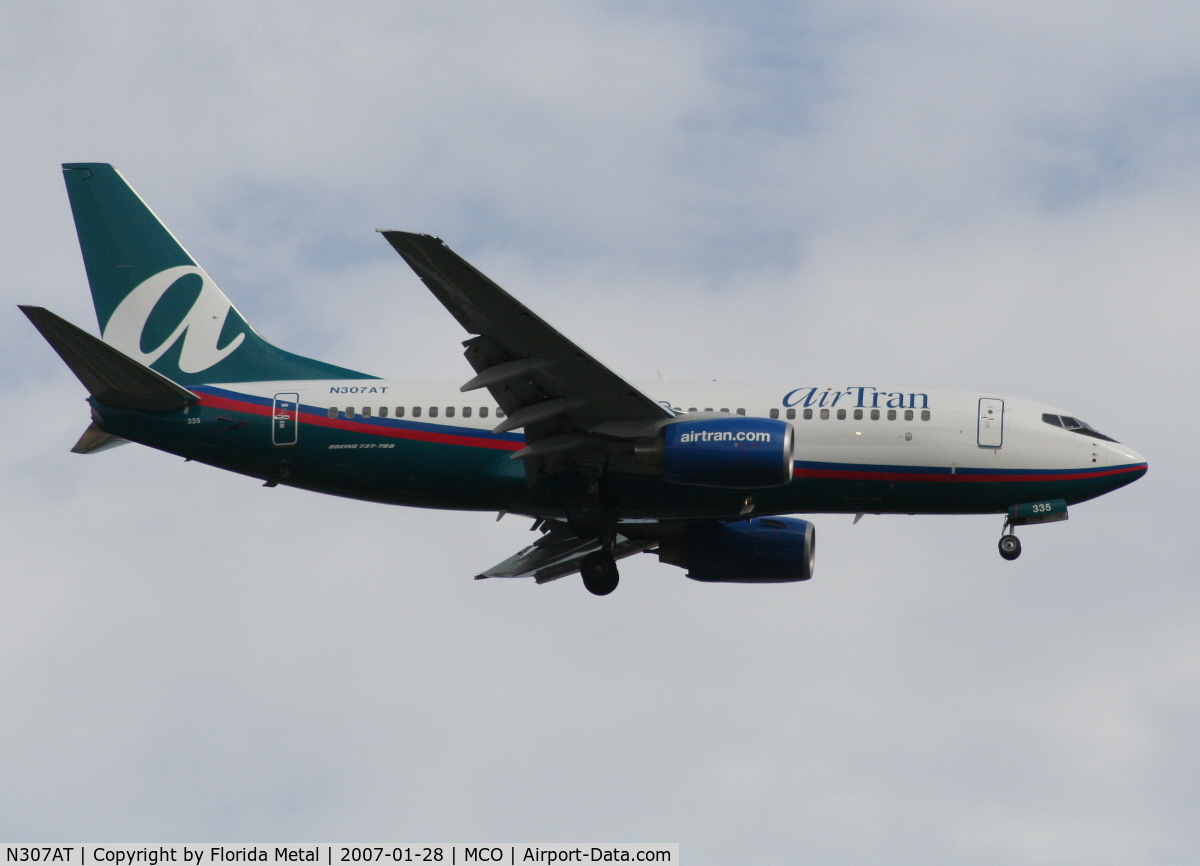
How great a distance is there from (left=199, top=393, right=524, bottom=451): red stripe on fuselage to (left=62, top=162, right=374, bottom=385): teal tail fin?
4.86 ft

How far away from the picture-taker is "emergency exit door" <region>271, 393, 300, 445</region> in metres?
35.7

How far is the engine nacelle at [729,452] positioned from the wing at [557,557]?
24.0 feet

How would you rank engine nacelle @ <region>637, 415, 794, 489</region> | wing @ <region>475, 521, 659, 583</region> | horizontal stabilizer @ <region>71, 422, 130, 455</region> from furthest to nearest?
wing @ <region>475, 521, 659, 583</region>, horizontal stabilizer @ <region>71, 422, 130, 455</region>, engine nacelle @ <region>637, 415, 794, 489</region>

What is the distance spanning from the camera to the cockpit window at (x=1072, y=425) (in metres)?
35.2

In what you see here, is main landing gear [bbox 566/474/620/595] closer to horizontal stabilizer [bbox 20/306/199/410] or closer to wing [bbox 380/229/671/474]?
wing [bbox 380/229/671/474]

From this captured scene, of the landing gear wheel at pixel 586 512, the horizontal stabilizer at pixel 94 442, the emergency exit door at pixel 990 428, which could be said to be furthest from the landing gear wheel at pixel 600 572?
the horizontal stabilizer at pixel 94 442

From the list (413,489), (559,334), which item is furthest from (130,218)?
(559,334)

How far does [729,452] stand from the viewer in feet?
107

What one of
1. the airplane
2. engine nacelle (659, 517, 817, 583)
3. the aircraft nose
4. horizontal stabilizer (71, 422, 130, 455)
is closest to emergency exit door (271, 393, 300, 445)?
the airplane

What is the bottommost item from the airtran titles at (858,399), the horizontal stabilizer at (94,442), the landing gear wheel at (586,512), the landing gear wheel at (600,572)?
the landing gear wheel at (600,572)

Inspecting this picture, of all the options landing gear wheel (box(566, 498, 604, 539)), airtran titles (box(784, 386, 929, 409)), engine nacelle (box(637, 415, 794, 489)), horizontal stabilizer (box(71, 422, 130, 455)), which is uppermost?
airtran titles (box(784, 386, 929, 409))

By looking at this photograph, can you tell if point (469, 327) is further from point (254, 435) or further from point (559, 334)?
point (254, 435)

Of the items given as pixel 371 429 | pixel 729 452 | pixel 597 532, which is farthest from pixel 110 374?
pixel 729 452

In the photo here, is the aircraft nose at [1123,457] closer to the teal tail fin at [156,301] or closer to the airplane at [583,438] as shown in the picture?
the airplane at [583,438]
